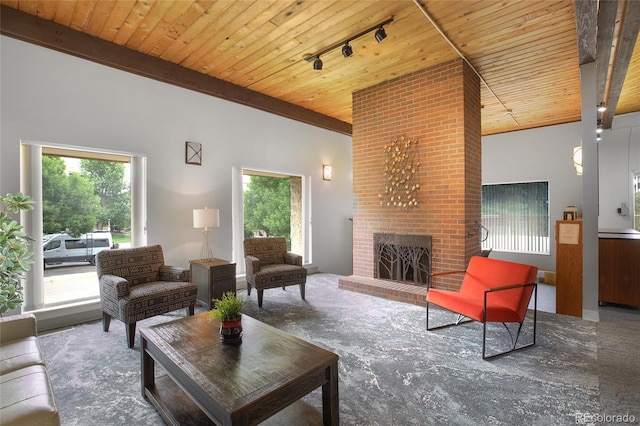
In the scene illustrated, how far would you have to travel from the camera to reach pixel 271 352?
5.90 ft

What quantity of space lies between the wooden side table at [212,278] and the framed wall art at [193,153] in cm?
139

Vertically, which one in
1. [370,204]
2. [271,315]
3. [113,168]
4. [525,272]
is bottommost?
[271,315]

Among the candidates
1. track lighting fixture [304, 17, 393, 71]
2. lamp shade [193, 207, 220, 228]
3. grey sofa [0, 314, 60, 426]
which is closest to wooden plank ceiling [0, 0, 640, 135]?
track lighting fixture [304, 17, 393, 71]

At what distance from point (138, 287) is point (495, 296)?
3.51m

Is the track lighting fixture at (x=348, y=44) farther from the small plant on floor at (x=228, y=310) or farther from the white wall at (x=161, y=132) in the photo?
the small plant on floor at (x=228, y=310)

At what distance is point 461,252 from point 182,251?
12.0ft

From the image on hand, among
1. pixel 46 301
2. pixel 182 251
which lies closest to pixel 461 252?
pixel 182 251

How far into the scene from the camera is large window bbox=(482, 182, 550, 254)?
246 inches

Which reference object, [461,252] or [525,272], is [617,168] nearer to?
[461,252]

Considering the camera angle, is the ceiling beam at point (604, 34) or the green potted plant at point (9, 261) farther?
the ceiling beam at point (604, 34)

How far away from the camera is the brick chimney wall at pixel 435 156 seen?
12.6ft

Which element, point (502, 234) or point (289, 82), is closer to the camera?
point (289, 82)

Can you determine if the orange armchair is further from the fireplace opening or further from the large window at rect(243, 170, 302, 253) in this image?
the large window at rect(243, 170, 302, 253)

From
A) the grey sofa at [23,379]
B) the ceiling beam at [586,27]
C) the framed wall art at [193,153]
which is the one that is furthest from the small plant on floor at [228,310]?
the ceiling beam at [586,27]
